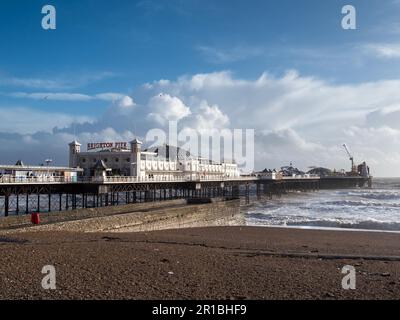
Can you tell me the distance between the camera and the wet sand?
911 cm

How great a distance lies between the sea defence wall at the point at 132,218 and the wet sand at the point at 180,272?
205 inches

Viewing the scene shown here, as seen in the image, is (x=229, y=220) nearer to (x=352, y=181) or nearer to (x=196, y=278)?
(x=196, y=278)

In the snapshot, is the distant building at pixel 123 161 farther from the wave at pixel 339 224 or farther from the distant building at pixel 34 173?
the wave at pixel 339 224

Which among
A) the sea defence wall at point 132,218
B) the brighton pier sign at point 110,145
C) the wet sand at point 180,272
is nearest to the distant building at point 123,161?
the brighton pier sign at point 110,145

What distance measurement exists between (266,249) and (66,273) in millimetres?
8979

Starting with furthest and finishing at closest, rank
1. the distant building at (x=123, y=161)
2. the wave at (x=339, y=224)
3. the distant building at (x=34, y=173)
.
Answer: the distant building at (x=123, y=161) < the wave at (x=339, y=224) < the distant building at (x=34, y=173)

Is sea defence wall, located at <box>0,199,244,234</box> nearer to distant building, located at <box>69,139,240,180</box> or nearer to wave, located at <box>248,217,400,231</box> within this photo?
wave, located at <box>248,217,400,231</box>

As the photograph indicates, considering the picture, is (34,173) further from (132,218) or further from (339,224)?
(339,224)

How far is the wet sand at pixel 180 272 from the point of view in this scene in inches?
359

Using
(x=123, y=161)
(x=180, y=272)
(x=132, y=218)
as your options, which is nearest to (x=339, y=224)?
(x=132, y=218)

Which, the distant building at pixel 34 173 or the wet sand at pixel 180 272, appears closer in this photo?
the wet sand at pixel 180 272

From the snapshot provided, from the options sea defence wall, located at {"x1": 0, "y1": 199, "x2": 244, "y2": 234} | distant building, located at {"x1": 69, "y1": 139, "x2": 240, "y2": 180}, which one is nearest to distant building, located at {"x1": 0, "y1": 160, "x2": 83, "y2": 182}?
distant building, located at {"x1": 69, "y1": 139, "x2": 240, "y2": 180}

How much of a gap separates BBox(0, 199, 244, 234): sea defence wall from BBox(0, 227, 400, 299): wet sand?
5219 mm
